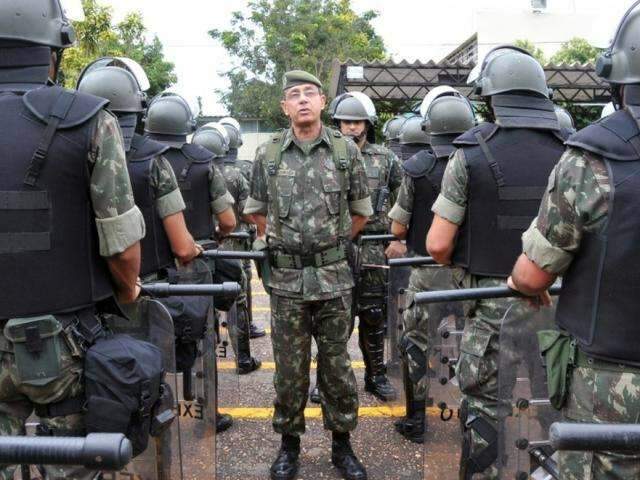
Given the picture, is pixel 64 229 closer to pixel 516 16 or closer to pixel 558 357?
pixel 558 357

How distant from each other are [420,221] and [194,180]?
5.88 feet

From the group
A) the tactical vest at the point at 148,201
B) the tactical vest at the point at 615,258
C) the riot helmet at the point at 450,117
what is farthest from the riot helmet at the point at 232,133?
the tactical vest at the point at 615,258

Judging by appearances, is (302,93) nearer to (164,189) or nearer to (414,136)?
(164,189)

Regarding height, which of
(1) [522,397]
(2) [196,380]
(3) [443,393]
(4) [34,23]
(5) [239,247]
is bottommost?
(3) [443,393]

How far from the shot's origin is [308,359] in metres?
3.98

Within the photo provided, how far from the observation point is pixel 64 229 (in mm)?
2246

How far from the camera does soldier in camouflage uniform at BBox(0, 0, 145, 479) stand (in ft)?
7.14

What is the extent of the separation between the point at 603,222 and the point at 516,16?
3758 cm

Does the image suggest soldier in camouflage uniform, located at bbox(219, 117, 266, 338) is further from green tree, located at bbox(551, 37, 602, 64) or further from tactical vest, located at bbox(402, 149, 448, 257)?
green tree, located at bbox(551, 37, 602, 64)

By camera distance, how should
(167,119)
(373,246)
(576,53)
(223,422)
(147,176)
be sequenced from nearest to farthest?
1. (147,176)
2. (223,422)
3. (167,119)
4. (373,246)
5. (576,53)

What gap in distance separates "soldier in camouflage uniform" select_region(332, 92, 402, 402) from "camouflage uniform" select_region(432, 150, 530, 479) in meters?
1.86

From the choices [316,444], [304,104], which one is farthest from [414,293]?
[304,104]

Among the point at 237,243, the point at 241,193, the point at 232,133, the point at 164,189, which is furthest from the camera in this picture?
the point at 232,133

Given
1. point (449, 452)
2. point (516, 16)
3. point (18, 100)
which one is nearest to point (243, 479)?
point (449, 452)
